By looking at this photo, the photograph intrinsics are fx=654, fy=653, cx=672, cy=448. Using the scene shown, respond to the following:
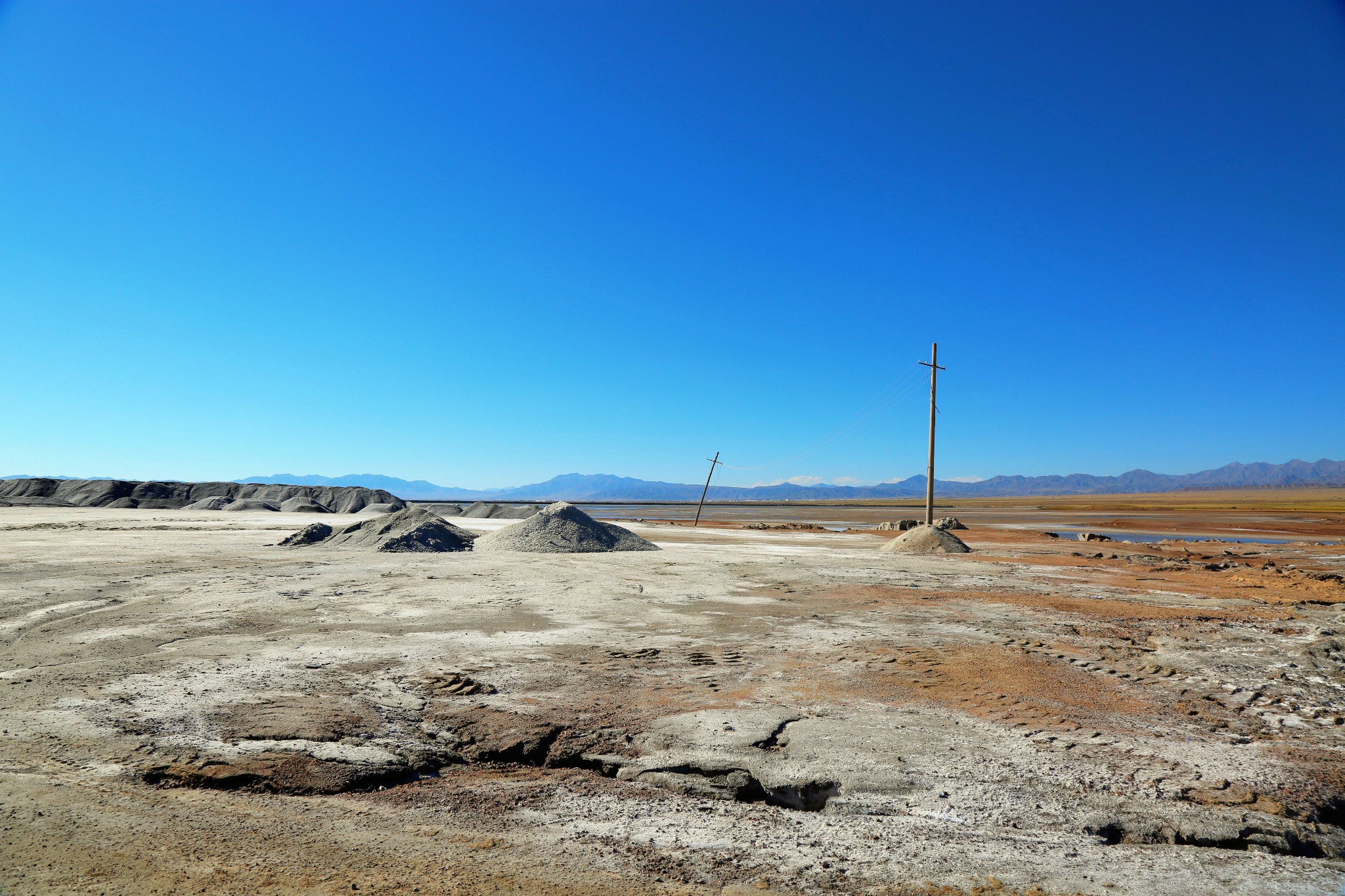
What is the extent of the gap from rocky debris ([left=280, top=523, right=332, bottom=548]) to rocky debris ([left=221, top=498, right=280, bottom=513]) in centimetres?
3232

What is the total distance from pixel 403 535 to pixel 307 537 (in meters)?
3.67

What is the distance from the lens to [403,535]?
20.2 m

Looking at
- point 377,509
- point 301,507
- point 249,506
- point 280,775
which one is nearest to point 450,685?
point 280,775

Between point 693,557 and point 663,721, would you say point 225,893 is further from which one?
point 693,557

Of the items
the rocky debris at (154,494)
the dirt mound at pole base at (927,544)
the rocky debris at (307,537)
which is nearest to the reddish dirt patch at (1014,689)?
the dirt mound at pole base at (927,544)

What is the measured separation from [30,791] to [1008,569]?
18.0m

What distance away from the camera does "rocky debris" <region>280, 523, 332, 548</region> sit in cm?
2056

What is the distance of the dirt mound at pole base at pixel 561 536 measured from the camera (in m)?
20.5

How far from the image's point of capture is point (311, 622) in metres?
9.02

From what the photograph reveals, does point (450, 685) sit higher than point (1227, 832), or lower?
lower

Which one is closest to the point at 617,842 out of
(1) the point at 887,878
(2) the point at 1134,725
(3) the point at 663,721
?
(1) the point at 887,878

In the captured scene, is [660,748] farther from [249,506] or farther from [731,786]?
[249,506]

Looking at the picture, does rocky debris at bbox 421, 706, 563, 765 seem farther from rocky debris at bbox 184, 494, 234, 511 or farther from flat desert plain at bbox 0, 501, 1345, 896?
rocky debris at bbox 184, 494, 234, 511

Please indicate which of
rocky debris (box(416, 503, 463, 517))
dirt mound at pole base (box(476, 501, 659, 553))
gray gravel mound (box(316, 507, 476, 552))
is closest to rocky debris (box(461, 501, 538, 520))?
rocky debris (box(416, 503, 463, 517))
